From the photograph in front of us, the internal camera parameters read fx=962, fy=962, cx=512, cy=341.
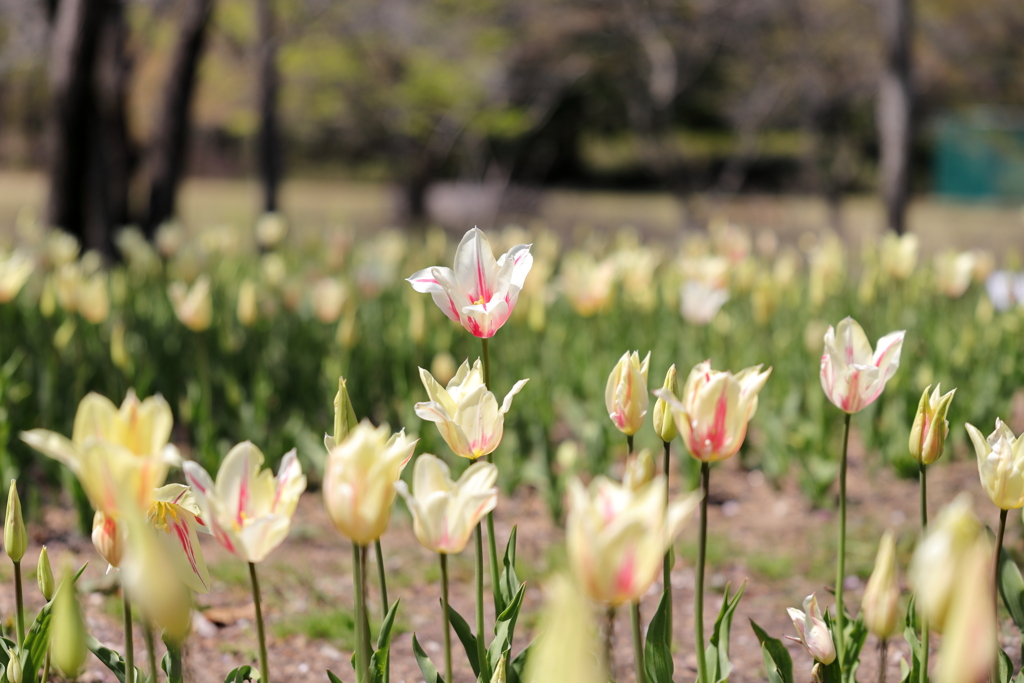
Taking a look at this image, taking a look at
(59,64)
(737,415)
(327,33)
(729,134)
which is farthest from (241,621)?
(729,134)

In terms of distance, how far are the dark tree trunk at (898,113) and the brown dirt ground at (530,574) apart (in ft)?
14.0

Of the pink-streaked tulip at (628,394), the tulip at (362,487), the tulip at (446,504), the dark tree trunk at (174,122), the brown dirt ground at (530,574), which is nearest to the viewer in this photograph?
the tulip at (362,487)

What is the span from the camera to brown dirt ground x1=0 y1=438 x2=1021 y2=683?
244 centimetres

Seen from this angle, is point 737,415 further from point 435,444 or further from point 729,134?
point 729,134

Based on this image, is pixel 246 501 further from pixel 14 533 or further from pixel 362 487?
pixel 14 533

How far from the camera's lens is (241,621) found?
8.93 ft

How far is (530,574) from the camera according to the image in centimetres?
301

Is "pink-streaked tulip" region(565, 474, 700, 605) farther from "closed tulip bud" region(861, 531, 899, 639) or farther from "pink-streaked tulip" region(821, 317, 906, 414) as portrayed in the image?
"pink-streaked tulip" region(821, 317, 906, 414)

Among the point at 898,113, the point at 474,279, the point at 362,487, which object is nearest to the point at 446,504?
the point at 362,487

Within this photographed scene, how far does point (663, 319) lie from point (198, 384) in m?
2.72

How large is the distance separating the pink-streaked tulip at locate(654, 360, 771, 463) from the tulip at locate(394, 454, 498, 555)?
30 cm

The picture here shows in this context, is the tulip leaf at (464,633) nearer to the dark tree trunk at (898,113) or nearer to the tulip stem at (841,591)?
the tulip stem at (841,591)

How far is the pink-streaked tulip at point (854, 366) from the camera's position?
1.60m

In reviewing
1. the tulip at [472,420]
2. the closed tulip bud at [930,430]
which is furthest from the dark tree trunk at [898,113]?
the tulip at [472,420]
